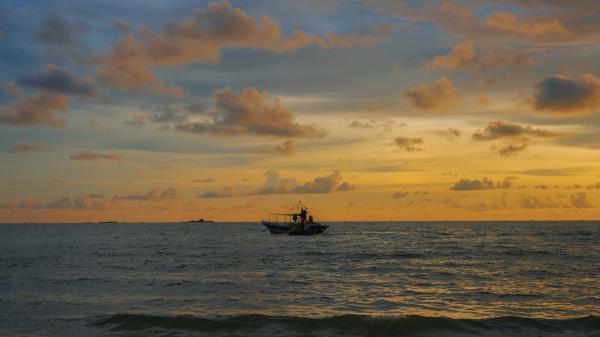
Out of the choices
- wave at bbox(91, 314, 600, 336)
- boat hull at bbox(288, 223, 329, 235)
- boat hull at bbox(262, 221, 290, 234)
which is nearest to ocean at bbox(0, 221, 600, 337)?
wave at bbox(91, 314, 600, 336)

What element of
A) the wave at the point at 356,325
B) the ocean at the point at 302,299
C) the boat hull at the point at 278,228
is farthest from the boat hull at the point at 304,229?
the wave at the point at 356,325

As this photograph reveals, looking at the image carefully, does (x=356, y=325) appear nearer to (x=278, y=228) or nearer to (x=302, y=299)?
(x=302, y=299)

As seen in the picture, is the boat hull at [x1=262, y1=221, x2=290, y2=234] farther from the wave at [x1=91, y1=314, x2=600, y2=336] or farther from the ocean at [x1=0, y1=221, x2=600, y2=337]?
the wave at [x1=91, y1=314, x2=600, y2=336]

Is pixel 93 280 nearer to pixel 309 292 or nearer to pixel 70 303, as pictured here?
pixel 70 303

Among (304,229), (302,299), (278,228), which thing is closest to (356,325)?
(302,299)

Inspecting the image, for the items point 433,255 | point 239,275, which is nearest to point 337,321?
point 239,275

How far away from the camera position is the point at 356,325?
75.0 ft

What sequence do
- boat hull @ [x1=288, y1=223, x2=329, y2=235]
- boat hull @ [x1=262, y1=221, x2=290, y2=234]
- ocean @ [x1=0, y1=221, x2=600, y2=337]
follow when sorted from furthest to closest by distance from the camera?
boat hull @ [x1=262, y1=221, x2=290, y2=234] → boat hull @ [x1=288, y1=223, x2=329, y2=235] → ocean @ [x1=0, y1=221, x2=600, y2=337]

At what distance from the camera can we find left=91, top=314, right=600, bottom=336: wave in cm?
2169

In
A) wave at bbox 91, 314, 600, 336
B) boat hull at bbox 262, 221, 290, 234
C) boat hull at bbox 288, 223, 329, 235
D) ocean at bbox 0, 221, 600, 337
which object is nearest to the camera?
wave at bbox 91, 314, 600, 336

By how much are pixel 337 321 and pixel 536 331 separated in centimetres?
877

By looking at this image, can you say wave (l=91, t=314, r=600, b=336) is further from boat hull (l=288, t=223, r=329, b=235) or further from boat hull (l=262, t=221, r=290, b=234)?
boat hull (l=262, t=221, r=290, b=234)

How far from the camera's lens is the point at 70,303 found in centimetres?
2845

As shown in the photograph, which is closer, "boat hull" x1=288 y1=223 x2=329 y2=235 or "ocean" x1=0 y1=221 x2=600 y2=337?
"ocean" x1=0 y1=221 x2=600 y2=337
